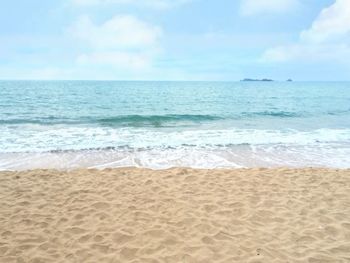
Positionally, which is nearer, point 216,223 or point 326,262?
point 326,262

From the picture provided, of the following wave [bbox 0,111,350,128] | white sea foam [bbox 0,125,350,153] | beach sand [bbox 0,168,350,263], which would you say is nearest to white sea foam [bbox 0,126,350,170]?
white sea foam [bbox 0,125,350,153]

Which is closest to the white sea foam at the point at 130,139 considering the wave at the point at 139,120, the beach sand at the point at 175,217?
the wave at the point at 139,120

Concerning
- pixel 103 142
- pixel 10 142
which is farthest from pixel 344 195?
pixel 10 142

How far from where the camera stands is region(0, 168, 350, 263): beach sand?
4.09 metres

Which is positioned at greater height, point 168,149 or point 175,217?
point 175,217

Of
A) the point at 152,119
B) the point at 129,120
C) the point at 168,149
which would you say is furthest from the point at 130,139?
the point at 152,119

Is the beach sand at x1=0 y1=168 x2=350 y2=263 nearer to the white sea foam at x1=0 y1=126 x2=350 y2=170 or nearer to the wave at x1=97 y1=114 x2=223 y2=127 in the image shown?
the white sea foam at x1=0 y1=126 x2=350 y2=170

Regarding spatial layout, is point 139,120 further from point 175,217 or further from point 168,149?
point 175,217

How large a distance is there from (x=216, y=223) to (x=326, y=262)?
152 cm

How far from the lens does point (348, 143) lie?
13008 millimetres

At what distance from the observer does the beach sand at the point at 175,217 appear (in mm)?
4090

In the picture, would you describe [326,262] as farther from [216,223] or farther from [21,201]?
[21,201]

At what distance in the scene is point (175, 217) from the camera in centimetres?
504

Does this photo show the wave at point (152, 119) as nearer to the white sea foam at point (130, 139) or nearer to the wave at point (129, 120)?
the wave at point (129, 120)
